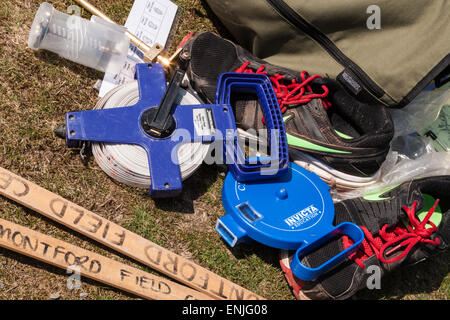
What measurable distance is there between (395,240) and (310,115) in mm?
664

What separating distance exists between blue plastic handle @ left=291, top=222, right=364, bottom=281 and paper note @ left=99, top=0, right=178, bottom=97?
110 cm

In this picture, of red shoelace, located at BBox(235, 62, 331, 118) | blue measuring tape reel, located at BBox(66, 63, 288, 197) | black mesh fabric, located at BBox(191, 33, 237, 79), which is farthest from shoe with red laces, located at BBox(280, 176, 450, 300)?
black mesh fabric, located at BBox(191, 33, 237, 79)

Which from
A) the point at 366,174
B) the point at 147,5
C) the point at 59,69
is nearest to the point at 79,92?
the point at 59,69

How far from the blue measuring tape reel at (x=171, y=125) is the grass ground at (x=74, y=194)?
0.13 metres

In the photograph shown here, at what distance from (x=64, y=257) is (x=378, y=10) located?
62.9 inches

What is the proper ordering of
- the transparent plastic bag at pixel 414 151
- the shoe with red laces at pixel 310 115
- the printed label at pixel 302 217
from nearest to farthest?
the printed label at pixel 302 217
the shoe with red laces at pixel 310 115
the transparent plastic bag at pixel 414 151

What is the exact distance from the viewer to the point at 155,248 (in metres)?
1.95

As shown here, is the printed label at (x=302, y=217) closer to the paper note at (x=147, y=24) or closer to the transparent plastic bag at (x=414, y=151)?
the transparent plastic bag at (x=414, y=151)

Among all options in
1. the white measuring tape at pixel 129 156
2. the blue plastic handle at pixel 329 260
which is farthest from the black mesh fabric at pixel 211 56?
the blue plastic handle at pixel 329 260

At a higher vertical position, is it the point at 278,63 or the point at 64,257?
the point at 278,63

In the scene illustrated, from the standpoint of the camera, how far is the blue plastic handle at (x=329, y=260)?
1.95m

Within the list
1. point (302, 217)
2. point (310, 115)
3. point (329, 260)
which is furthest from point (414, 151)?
point (329, 260)

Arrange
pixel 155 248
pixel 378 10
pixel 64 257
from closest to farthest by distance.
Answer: pixel 64 257 < pixel 155 248 < pixel 378 10

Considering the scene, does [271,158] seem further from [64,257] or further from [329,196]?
[64,257]
